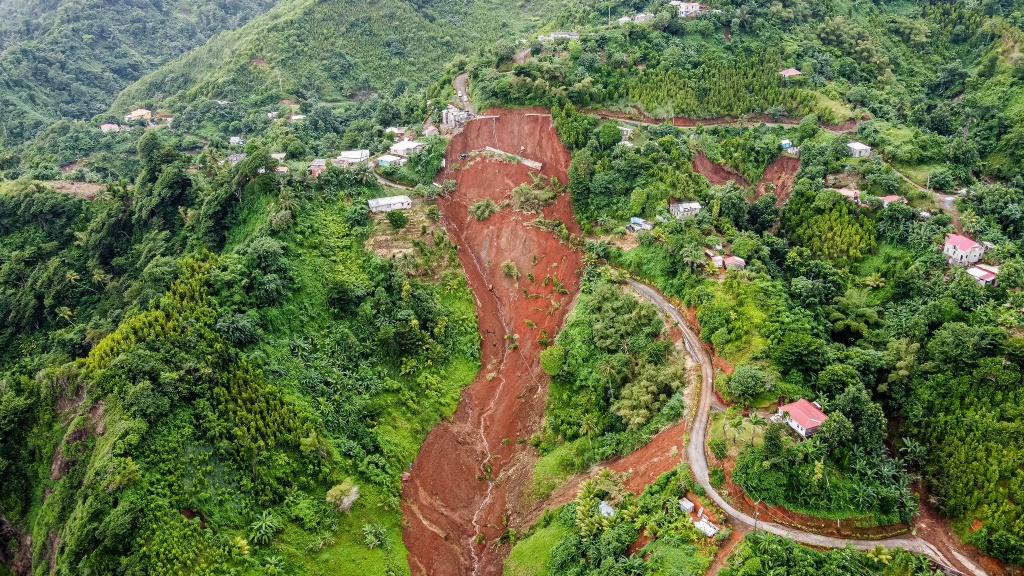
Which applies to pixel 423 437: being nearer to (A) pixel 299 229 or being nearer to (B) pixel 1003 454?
(A) pixel 299 229

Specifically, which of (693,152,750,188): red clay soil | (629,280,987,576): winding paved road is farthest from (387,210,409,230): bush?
(693,152,750,188): red clay soil

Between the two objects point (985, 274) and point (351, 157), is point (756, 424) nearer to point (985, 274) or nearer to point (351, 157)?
point (985, 274)

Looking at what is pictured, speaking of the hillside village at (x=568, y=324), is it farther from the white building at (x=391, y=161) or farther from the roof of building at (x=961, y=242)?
the white building at (x=391, y=161)

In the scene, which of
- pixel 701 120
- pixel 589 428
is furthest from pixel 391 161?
pixel 589 428

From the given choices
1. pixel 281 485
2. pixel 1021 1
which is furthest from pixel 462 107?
pixel 1021 1

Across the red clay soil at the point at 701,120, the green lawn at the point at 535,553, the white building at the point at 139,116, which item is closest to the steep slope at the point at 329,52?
the white building at the point at 139,116

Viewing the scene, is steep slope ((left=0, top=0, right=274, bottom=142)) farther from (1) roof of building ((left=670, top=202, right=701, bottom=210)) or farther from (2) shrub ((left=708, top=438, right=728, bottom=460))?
(2) shrub ((left=708, top=438, right=728, bottom=460))
